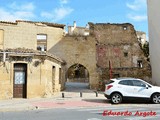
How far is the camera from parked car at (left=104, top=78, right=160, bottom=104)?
1736 cm

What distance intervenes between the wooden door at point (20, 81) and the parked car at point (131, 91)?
692 centimetres

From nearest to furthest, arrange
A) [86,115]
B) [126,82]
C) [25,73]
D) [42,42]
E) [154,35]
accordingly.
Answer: [86,115], [126,82], [25,73], [154,35], [42,42]

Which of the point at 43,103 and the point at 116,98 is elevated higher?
the point at 116,98

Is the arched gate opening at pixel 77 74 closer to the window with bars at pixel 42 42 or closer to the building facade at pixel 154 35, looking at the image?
the window with bars at pixel 42 42

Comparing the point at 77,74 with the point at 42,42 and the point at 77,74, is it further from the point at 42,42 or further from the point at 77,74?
the point at 42,42

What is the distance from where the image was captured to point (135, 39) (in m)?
39.2

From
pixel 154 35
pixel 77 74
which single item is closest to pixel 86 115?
pixel 154 35

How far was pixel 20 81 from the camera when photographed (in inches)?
804

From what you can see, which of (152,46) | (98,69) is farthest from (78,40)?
(152,46)

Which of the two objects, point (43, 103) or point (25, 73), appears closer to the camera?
point (43, 103)

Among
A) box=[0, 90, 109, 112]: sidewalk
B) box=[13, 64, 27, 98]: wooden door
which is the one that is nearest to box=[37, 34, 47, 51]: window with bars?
box=[13, 64, 27, 98]: wooden door

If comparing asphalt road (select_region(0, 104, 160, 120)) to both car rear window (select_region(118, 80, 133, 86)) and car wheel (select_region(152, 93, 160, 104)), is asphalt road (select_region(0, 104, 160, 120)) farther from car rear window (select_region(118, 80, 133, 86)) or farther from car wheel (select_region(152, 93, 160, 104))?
car rear window (select_region(118, 80, 133, 86))

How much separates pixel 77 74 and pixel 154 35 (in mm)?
31059

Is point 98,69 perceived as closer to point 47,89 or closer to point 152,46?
point 152,46
